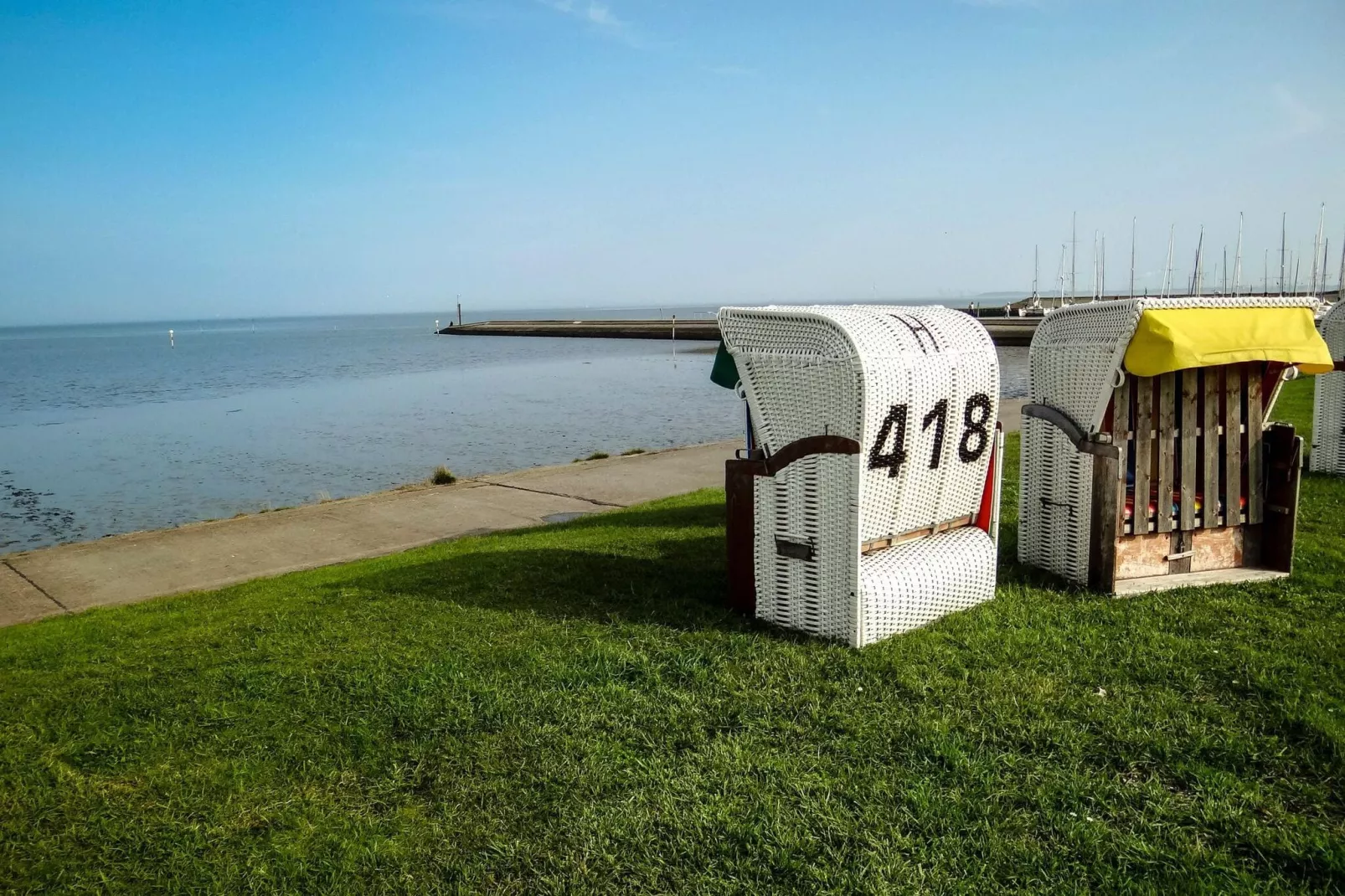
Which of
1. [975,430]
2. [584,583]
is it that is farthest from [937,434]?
[584,583]

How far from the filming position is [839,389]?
4992 millimetres

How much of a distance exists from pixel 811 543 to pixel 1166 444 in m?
2.49

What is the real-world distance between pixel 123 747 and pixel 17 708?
3.21ft

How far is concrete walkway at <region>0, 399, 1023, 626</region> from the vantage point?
7758 millimetres

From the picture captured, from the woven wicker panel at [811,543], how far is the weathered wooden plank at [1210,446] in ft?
8.74

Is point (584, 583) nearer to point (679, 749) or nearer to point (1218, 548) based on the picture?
point (679, 749)

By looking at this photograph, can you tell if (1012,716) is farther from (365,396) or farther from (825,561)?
(365,396)

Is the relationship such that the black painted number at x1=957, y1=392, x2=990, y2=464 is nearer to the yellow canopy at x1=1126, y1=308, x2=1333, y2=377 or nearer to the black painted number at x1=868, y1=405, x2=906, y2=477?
the black painted number at x1=868, y1=405, x2=906, y2=477

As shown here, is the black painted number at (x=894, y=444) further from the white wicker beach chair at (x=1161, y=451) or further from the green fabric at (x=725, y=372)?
the green fabric at (x=725, y=372)

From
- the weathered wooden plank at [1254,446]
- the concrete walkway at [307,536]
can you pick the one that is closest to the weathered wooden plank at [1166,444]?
the weathered wooden plank at [1254,446]

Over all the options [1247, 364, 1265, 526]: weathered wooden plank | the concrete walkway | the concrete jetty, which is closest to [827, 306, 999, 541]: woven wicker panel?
[1247, 364, 1265, 526]: weathered wooden plank

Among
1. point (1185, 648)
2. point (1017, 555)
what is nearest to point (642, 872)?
point (1185, 648)

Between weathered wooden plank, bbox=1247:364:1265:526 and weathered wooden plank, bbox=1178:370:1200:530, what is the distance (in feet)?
1.42

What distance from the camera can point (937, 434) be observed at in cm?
539
